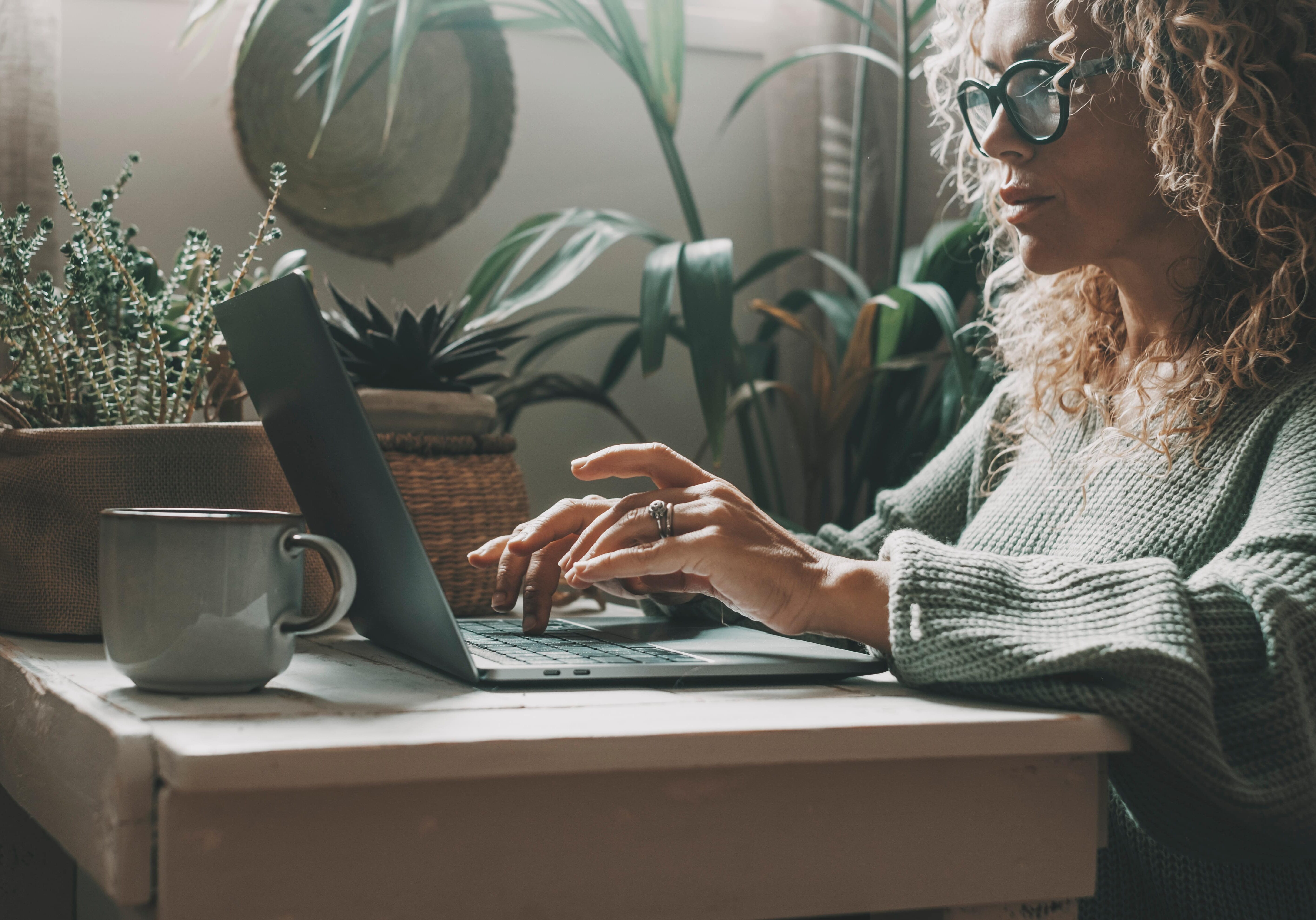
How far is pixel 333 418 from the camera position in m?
0.59

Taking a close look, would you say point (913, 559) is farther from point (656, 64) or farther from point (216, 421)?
point (656, 64)

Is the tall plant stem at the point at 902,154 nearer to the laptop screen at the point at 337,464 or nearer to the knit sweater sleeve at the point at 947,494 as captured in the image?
the knit sweater sleeve at the point at 947,494

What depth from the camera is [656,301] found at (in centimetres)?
123

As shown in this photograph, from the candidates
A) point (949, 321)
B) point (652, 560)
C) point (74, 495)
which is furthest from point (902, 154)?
point (74, 495)

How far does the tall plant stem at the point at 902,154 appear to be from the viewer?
1468mm

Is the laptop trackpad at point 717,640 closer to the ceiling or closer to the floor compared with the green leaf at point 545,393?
closer to the floor

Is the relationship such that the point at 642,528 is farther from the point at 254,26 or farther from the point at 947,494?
the point at 254,26

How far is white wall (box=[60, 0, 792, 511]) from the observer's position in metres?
1.49

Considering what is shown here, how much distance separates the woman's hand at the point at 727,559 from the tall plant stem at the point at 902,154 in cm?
89

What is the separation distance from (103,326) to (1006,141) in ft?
2.39

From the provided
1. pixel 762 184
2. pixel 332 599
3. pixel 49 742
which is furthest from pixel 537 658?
pixel 762 184

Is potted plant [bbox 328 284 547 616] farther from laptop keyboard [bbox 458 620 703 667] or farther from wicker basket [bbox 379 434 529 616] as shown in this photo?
laptop keyboard [bbox 458 620 703 667]

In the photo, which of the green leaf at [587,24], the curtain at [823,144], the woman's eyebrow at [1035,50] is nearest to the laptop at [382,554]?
the woman's eyebrow at [1035,50]

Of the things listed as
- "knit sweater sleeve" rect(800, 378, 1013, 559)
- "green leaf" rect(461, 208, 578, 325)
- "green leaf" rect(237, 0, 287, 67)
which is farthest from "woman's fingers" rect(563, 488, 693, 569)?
"green leaf" rect(237, 0, 287, 67)
